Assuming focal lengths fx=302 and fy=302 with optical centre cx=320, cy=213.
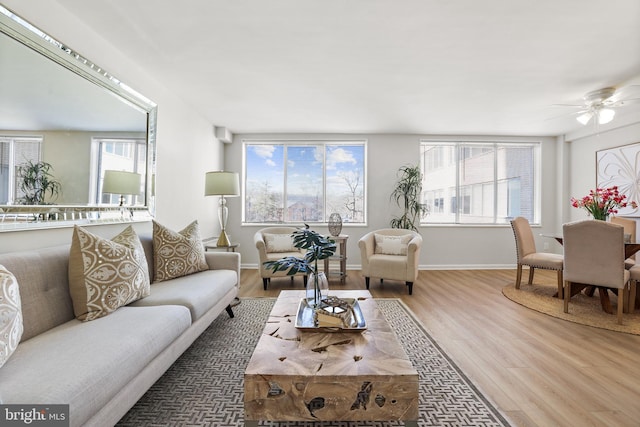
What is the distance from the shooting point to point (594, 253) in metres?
2.92

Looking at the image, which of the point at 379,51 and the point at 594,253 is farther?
the point at 594,253

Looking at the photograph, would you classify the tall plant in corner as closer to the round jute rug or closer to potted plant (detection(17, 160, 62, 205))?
the round jute rug

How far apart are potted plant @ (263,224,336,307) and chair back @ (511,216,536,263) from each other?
321cm

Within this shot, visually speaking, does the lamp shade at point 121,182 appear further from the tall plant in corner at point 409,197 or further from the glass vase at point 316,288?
the tall plant in corner at point 409,197

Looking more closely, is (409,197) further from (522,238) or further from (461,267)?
(522,238)

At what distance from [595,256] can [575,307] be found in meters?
0.71

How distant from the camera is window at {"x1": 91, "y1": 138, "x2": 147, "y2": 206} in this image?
229cm

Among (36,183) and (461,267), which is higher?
(36,183)

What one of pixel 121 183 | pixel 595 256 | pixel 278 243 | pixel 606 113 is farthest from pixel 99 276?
pixel 606 113

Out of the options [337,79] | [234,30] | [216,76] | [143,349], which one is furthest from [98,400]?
[337,79]

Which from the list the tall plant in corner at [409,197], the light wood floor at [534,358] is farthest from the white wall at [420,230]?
the light wood floor at [534,358]

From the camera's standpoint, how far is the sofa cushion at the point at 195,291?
202cm

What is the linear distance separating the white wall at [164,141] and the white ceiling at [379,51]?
11 centimetres

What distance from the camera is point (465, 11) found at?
2066 millimetres
